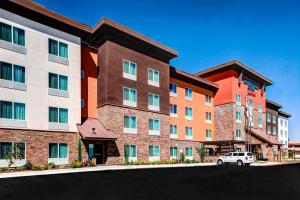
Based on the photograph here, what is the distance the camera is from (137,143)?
34.7 meters

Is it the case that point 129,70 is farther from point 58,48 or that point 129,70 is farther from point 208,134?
point 208,134

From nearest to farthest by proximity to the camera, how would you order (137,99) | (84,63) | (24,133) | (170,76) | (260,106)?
(24,133) < (84,63) < (137,99) < (170,76) < (260,106)

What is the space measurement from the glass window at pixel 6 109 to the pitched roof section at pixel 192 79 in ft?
78.3

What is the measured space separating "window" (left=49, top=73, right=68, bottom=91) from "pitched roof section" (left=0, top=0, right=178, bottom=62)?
509cm

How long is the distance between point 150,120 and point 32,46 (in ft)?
54.9

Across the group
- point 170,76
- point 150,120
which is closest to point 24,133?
point 150,120

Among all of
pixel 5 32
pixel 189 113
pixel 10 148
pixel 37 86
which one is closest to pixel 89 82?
pixel 37 86

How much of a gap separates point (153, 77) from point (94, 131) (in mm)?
12147

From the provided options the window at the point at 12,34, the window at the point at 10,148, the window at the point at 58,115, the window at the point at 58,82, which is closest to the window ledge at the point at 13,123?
the window at the point at 10,148

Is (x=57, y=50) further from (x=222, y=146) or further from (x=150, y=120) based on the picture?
(x=222, y=146)

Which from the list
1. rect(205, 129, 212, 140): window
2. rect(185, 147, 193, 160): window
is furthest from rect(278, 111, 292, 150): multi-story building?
rect(185, 147, 193, 160): window

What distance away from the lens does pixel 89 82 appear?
3322 cm

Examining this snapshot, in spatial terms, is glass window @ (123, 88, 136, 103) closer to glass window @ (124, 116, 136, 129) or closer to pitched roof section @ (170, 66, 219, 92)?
glass window @ (124, 116, 136, 129)

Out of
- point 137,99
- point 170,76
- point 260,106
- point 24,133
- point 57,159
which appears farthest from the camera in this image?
point 260,106
